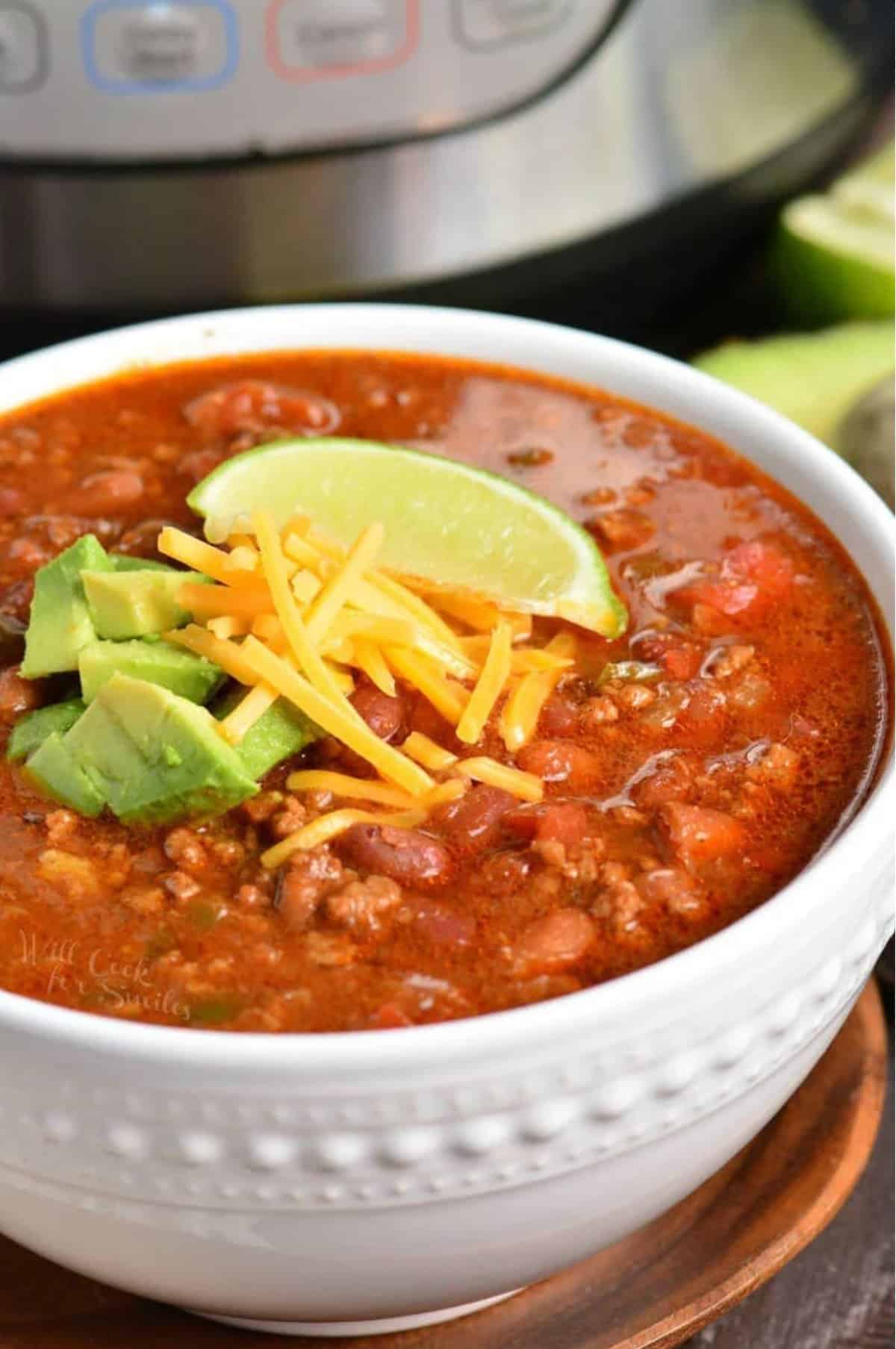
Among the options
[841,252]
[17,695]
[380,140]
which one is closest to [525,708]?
[17,695]

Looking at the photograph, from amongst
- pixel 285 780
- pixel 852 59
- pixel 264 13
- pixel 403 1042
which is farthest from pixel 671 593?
pixel 852 59

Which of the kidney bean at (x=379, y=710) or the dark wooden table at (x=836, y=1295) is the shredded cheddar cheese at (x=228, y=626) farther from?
the dark wooden table at (x=836, y=1295)

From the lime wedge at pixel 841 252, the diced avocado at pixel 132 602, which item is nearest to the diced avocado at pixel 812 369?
the lime wedge at pixel 841 252

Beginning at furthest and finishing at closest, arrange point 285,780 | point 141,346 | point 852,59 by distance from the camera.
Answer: point 852,59
point 141,346
point 285,780

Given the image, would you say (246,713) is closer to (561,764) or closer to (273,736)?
(273,736)

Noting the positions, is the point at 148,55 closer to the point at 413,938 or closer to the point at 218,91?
the point at 218,91

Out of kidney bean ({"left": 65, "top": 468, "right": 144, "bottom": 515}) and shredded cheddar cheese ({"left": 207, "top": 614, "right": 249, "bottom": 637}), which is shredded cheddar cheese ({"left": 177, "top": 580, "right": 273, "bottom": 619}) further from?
kidney bean ({"left": 65, "top": 468, "right": 144, "bottom": 515})
